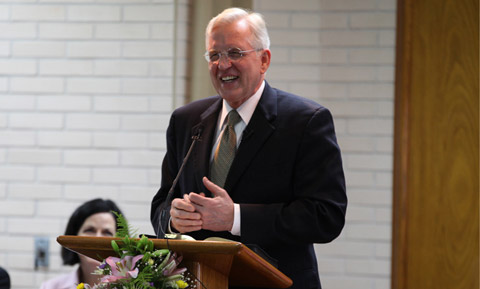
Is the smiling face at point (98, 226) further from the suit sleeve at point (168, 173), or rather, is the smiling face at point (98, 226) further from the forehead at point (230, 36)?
the forehead at point (230, 36)

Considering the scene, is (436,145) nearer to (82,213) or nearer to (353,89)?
(353,89)

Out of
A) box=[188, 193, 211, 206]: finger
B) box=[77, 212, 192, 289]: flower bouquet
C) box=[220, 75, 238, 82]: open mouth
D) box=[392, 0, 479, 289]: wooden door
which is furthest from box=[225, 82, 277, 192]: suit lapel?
box=[392, 0, 479, 289]: wooden door

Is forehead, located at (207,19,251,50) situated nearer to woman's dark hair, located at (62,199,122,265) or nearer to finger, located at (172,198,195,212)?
finger, located at (172,198,195,212)

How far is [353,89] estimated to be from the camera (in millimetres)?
3457

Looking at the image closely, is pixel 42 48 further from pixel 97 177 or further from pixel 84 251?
pixel 84 251

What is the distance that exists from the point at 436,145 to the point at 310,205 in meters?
1.54

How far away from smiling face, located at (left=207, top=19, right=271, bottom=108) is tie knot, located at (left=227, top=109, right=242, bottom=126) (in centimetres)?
3

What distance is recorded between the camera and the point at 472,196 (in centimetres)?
337

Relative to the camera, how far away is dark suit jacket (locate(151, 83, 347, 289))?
202 cm

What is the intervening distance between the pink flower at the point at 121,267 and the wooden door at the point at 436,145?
2.07 meters

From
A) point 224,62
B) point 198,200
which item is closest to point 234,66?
point 224,62

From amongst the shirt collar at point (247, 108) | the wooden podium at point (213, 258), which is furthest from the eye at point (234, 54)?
the wooden podium at point (213, 258)

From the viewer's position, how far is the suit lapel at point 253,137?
2.11 m

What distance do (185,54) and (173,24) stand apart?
172 millimetres
